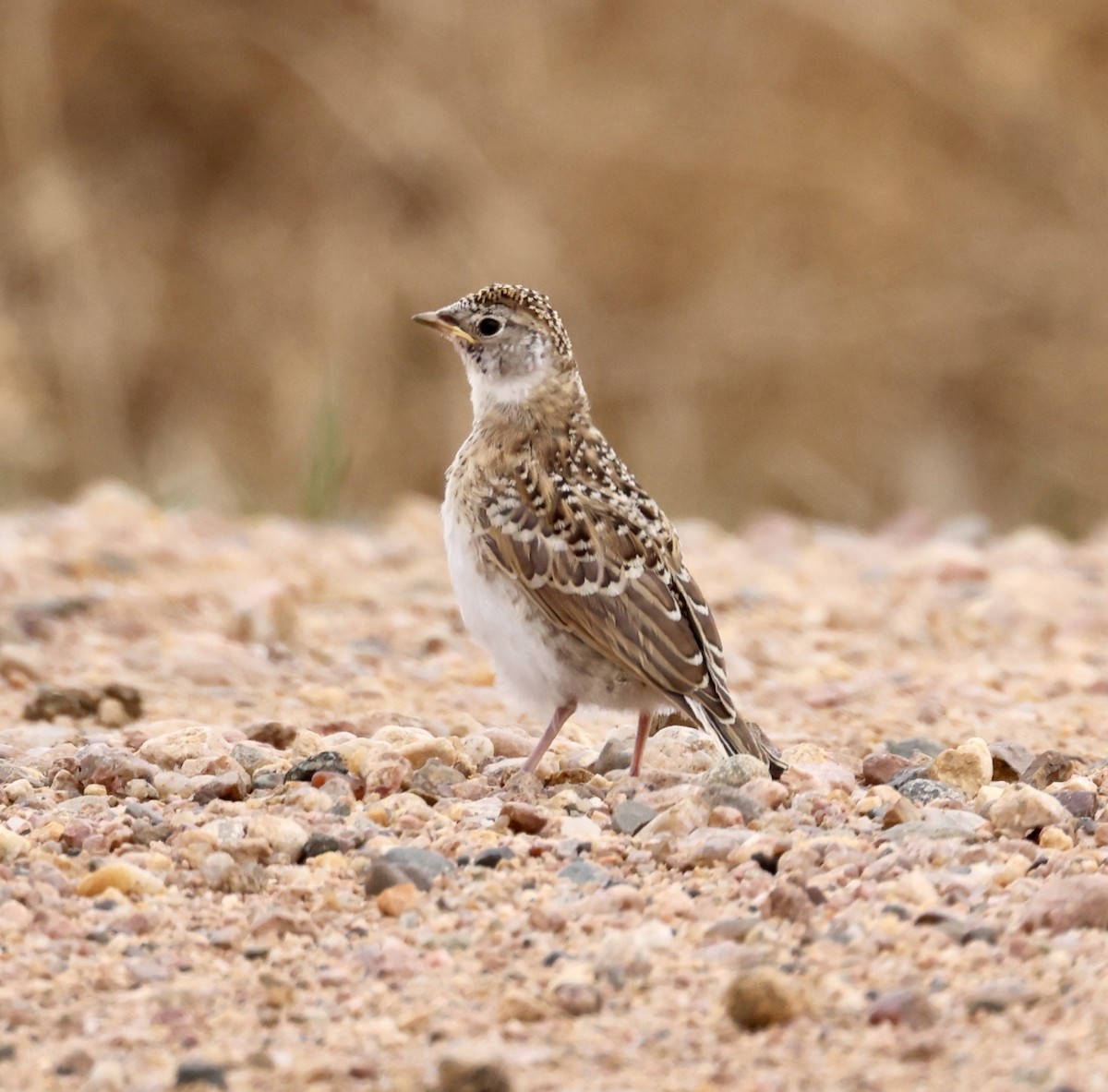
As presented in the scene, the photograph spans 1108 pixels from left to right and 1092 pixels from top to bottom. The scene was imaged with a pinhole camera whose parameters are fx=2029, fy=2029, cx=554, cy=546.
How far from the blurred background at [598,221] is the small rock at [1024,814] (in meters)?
7.20

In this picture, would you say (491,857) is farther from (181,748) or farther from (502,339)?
(502,339)

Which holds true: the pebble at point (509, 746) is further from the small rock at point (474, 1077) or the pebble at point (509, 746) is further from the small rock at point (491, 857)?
the small rock at point (474, 1077)

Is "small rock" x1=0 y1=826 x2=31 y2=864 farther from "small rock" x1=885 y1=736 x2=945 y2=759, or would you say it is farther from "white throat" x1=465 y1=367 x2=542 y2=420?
"small rock" x1=885 y1=736 x2=945 y2=759

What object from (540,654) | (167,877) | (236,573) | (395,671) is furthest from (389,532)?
(167,877)

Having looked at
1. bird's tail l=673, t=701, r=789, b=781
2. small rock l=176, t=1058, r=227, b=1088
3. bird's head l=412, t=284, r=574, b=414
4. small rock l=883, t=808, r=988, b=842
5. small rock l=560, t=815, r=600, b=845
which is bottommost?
small rock l=176, t=1058, r=227, b=1088

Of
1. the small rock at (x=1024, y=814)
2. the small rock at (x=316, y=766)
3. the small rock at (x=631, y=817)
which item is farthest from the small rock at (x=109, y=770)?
the small rock at (x=1024, y=814)

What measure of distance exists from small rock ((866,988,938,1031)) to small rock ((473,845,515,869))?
2.87 feet

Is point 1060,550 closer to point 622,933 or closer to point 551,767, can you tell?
point 551,767

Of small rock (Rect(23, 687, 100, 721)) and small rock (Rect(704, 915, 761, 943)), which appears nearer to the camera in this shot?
small rock (Rect(704, 915, 761, 943))

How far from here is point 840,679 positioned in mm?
5848

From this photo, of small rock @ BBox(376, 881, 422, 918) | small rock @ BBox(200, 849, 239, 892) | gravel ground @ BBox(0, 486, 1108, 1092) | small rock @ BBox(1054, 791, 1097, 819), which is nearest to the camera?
gravel ground @ BBox(0, 486, 1108, 1092)

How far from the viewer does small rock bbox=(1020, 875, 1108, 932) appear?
3.27 metres

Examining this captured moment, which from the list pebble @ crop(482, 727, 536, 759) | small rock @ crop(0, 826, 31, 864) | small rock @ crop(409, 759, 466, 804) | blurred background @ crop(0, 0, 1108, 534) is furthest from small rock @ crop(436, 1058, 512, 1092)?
blurred background @ crop(0, 0, 1108, 534)

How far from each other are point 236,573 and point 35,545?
0.85 meters
